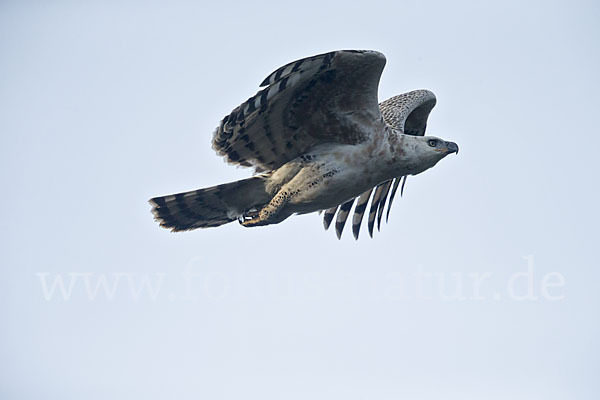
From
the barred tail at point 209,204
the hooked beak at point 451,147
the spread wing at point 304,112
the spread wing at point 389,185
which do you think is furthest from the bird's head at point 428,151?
the barred tail at point 209,204

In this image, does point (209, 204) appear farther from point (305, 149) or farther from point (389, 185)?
point (389, 185)

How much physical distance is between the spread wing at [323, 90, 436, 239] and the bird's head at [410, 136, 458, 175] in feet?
4.32

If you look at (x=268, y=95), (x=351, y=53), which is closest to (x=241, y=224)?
(x=268, y=95)

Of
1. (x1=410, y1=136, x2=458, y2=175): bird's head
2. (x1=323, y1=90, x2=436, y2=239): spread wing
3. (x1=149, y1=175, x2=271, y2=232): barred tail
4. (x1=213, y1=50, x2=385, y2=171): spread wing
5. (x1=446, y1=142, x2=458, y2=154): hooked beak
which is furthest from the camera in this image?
(x1=323, y1=90, x2=436, y2=239): spread wing

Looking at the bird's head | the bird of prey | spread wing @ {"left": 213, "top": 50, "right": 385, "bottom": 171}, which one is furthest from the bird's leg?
the bird's head

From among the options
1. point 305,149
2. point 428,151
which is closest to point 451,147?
point 428,151

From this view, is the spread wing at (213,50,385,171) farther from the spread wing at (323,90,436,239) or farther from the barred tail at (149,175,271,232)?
the spread wing at (323,90,436,239)

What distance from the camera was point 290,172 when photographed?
10.8 meters

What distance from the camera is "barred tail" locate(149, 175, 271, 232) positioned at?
10938 mm

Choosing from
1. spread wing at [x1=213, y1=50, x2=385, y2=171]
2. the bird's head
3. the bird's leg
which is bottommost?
the bird's leg

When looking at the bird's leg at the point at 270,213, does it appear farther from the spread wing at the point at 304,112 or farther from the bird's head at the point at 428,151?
the bird's head at the point at 428,151

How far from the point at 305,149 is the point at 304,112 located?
21.6 inches

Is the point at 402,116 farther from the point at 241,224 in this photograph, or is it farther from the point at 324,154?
the point at 241,224

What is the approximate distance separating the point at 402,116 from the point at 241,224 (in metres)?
2.68
